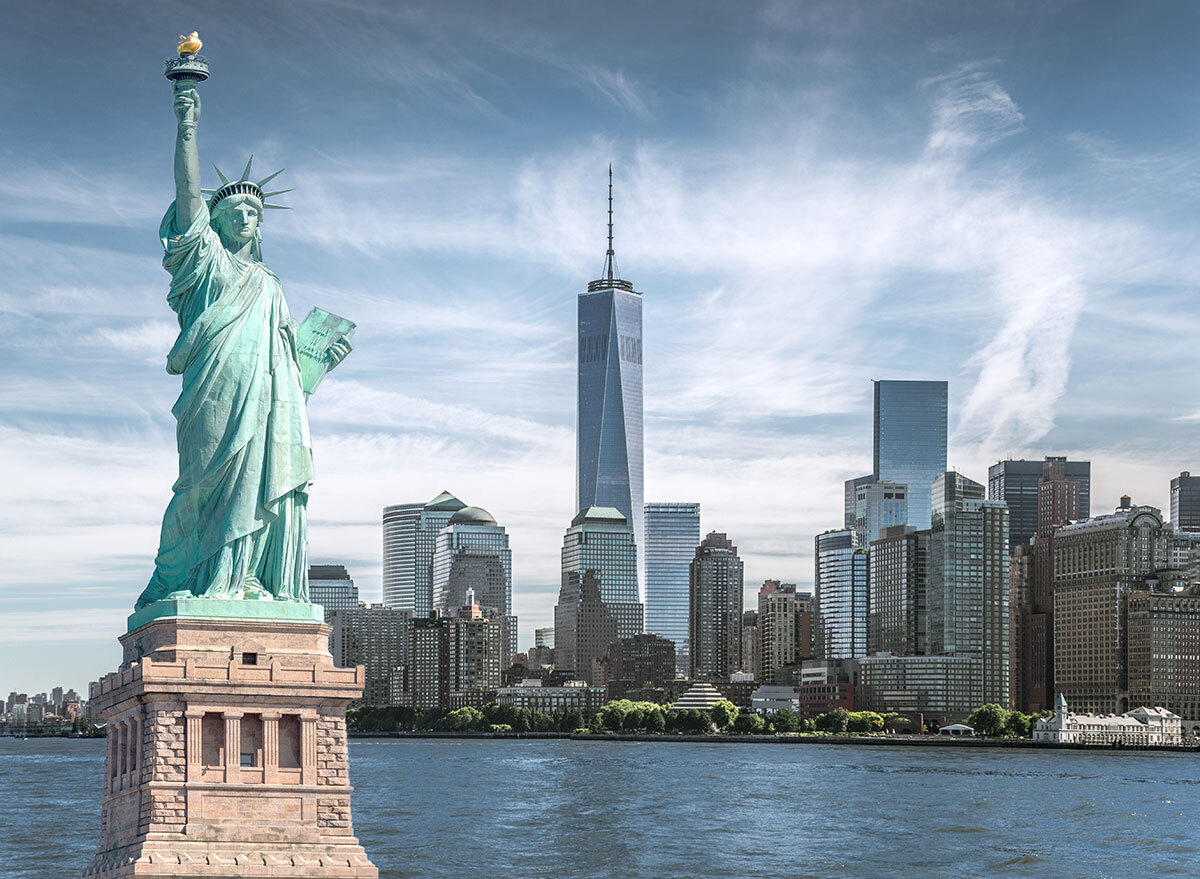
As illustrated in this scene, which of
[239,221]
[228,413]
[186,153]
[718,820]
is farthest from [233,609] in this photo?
[718,820]

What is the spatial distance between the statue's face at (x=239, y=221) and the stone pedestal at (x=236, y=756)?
7.93 metres

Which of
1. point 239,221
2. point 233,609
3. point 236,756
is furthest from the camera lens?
point 239,221

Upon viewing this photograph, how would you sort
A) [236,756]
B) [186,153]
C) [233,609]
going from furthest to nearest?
[186,153], [233,609], [236,756]

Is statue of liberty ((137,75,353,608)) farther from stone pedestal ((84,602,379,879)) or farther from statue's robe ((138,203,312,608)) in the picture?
stone pedestal ((84,602,379,879))

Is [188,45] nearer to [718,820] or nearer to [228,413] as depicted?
[228,413]

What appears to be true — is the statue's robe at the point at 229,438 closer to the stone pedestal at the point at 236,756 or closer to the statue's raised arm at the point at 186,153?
the statue's raised arm at the point at 186,153

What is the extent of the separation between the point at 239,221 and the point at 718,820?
55735 mm

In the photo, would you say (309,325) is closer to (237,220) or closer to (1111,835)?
(237,220)

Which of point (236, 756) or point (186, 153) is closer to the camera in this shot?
point (236, 756)

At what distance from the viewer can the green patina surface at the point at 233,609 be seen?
36.6m

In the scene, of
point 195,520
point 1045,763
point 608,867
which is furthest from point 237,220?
point 1045,763

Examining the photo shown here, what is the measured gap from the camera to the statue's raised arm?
3781cm

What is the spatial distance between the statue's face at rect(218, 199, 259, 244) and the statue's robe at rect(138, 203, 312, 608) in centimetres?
39

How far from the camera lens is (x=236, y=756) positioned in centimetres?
3566
